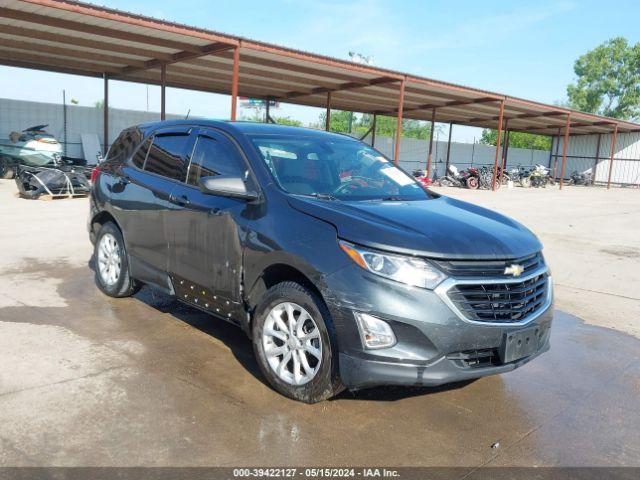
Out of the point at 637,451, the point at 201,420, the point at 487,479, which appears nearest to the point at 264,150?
the point at 201,420

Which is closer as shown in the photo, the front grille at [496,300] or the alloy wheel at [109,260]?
the front grille at [496,300]

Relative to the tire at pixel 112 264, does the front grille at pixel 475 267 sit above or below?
above

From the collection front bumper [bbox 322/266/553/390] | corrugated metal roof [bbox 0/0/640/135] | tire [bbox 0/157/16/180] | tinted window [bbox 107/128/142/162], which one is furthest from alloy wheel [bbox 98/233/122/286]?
tire [bbox 0/157/16/180]

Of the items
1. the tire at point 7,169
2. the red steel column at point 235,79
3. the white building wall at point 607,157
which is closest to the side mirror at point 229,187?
the red steel column at point 235,79

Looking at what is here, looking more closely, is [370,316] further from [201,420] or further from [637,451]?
[637,451]

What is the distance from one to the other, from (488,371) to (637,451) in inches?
37.0

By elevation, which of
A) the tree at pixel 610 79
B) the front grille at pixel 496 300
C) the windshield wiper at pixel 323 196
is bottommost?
the front grille at pixel 496 300

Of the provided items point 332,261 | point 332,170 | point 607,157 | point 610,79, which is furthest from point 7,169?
point 610,79

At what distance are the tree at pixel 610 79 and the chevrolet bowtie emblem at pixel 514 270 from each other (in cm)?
6892

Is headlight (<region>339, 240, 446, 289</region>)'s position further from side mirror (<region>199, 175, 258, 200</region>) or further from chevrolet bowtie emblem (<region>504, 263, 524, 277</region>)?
side mirror (<region>199, 175, 258, 200</region>)

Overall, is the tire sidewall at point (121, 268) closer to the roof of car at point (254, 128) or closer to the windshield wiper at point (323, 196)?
the roof of car at point (254, 128)

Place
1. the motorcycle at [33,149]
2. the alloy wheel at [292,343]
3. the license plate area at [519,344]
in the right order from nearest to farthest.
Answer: the license plate area at [519,344], the alloy wheel at [292,343], the motorcycle at [33,149]

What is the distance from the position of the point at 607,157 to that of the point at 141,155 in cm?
4116

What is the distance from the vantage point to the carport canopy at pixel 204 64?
513 inches
